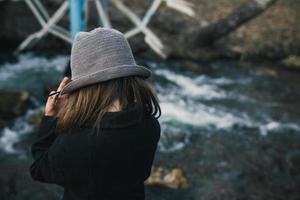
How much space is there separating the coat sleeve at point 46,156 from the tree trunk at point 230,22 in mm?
7274

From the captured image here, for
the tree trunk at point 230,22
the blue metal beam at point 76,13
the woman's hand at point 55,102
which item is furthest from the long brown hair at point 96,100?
the tree trunk at point 230,22

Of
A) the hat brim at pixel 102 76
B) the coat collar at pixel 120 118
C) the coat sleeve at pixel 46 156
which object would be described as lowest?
the coat sleeve at pixel 46 156

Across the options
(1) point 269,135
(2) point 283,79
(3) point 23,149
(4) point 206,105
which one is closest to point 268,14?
Result: (2) point 283,79

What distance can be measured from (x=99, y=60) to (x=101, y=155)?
15.2 inches

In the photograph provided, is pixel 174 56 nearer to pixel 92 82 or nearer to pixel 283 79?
pixel 283 79

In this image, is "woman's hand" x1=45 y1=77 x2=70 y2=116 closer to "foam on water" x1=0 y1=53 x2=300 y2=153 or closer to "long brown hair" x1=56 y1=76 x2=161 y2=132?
"long brown hair" x1=56 y1=76 x2=161 y2=132

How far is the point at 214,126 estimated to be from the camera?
21.3ft

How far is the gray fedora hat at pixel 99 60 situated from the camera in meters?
1.79

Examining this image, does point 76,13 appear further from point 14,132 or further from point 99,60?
point 99,60

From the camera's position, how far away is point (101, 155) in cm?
179

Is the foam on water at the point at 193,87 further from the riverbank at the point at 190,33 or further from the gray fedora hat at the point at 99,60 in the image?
the gray fedora hat at the point at 99,60

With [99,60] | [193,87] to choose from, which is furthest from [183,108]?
[99,60]

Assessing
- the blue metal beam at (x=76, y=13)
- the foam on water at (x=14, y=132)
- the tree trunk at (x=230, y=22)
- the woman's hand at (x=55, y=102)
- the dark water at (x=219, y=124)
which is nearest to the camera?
the woman's hand at (x=55, y=102)

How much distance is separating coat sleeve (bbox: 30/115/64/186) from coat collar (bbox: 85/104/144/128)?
0.23 meters
